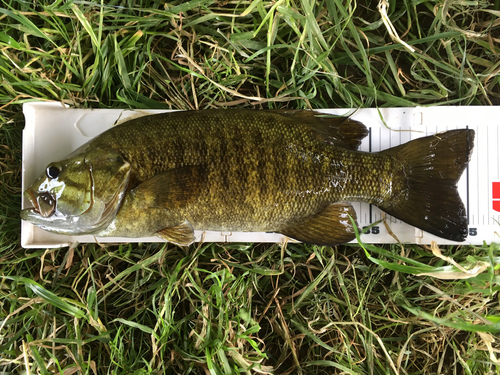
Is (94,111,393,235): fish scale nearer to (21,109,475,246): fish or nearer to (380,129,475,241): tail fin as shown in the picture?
(21,109,475,246): fish

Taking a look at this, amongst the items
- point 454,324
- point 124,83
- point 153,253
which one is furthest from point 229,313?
point 124,83

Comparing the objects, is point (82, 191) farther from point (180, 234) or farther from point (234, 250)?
point (234, 250)

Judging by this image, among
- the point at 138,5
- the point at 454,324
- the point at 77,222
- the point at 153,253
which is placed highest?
the point at 138,5

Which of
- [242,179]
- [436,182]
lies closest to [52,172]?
[242,179]

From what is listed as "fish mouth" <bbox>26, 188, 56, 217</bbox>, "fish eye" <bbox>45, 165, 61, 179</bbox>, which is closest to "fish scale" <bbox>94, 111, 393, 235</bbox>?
"fish eye" <bbox>45, 165, 61, 179</bbox>

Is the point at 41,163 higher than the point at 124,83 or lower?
lower

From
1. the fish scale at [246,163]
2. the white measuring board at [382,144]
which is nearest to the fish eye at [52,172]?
the fish scale at [246,163]

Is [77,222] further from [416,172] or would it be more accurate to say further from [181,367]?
[416,172]
